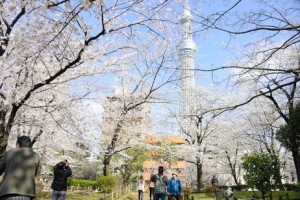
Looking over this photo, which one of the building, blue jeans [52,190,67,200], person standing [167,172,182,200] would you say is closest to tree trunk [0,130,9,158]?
blue jeans [52,190,67,200]

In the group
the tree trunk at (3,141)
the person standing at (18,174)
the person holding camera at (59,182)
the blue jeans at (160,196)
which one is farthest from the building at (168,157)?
the person standing at (18,174)

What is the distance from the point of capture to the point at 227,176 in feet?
143

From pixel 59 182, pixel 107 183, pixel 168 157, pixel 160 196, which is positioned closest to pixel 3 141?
pixel 59 182

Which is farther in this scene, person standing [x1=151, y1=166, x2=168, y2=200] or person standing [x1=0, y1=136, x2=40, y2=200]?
person standing [x1=151, y1=166, x2=168, y2=200]

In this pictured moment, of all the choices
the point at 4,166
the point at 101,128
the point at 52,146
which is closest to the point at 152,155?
the point at 101,128

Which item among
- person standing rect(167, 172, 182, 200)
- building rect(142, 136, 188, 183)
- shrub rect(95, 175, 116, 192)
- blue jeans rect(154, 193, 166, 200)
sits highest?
building rect(142, 136, 188, 183)

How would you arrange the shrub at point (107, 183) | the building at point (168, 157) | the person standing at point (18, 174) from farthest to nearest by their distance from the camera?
the building at point (168, 157) → the shrub at point (107, 183) → the person standing at point (18, 174)

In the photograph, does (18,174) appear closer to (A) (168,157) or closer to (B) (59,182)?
(B) (59,182)

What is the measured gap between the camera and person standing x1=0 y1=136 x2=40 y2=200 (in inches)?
117

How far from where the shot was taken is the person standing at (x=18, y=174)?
9.73ft

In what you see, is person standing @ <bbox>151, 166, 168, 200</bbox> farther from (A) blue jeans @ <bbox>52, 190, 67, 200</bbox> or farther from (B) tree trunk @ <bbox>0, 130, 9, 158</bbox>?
(B) tree trunk @ <bbox>0, 130, 9, 158</bbox>

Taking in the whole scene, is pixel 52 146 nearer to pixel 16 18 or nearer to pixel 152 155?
pixel 16 18

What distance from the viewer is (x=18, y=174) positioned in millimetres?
3029

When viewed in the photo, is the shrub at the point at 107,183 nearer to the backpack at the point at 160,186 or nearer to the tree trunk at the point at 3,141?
the backpack at the point at 160,186
